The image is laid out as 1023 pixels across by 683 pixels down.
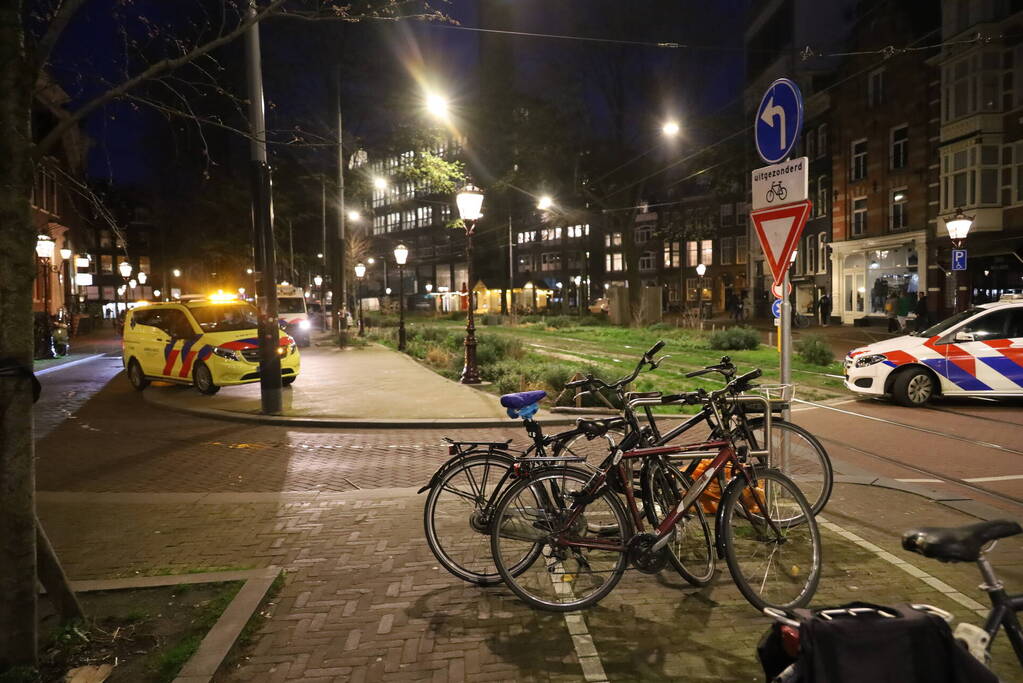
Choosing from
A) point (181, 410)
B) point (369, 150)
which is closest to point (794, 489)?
point (181, 410)

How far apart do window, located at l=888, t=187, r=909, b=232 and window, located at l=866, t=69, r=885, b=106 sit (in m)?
4.39

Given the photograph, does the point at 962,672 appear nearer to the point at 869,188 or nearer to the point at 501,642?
the point at 501,642

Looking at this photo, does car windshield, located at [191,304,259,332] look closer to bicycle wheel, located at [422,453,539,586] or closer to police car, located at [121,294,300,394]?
police car, located at [121,294,300,394]

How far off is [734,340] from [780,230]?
16.7 metres

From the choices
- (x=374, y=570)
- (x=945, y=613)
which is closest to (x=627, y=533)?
(x=374, y=570)

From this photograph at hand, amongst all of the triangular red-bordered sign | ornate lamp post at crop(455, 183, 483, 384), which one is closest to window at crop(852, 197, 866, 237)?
ornate lamp post at crop(455, 183, 483, 384)

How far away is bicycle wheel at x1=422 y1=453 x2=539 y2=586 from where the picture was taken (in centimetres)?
454

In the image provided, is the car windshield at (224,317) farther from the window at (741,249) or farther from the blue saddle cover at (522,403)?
the window at (741,249)

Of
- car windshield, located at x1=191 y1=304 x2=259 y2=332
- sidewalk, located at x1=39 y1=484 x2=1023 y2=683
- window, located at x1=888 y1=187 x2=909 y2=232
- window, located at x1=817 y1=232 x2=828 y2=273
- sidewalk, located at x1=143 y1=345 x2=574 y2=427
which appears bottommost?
sidewalk, located at x1=39 y1=484 x2=1023 y2=683

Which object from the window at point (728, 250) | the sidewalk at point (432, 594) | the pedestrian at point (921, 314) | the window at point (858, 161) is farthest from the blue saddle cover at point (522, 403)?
the window at point (728, 250)

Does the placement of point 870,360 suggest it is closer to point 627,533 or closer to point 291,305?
point 627,533

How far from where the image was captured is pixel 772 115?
5676mm

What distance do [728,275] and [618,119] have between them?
28.1 meters

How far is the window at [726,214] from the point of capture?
58406mm
